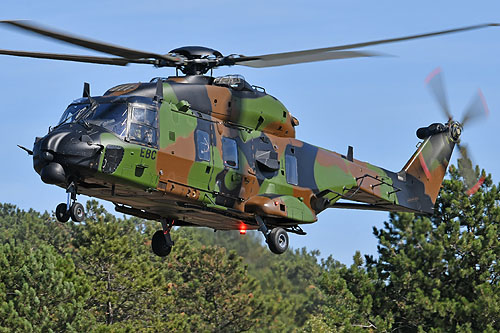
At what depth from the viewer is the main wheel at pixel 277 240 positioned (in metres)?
22.8

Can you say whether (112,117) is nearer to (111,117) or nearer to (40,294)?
(111,117)

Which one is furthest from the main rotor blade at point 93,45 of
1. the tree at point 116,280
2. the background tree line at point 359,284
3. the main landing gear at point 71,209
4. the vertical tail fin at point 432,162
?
the tree at point 116,280

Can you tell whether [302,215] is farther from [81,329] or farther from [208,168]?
[81,329]

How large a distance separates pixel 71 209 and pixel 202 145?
370 centimetres

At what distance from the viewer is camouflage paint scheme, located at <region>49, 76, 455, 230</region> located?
20562 mm

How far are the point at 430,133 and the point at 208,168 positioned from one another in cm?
1130

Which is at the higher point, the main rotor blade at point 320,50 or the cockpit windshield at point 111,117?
the main rotor blade at point 320,50

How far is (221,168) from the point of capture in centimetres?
2197

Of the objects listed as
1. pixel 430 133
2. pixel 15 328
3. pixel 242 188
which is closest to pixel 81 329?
pixel 15 328

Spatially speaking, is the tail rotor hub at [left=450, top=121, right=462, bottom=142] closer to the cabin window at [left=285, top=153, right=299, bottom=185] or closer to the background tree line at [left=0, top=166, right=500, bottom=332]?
the cabin window at [left=285, top=153, right=299, bottom=185]

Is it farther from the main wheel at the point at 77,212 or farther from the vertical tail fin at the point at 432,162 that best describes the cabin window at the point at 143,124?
the vertical tail fin at the point at 432,162

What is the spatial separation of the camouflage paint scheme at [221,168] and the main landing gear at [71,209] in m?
0.51

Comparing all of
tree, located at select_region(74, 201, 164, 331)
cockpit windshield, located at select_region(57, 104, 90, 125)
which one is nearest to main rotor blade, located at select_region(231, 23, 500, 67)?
cockpit windshield, located at select_region(57, 104, 90, 125)

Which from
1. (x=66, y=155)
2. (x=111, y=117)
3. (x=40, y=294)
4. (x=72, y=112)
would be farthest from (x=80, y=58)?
(x=40, y=294)
